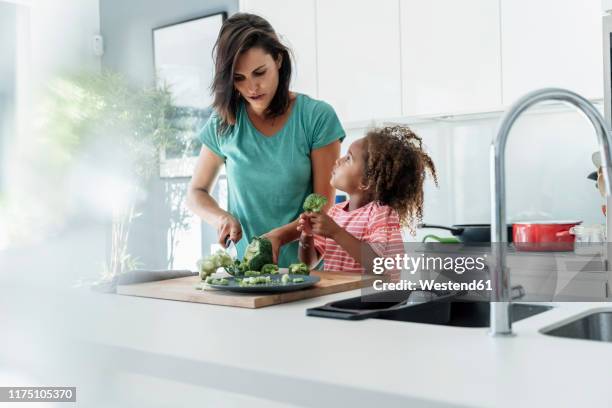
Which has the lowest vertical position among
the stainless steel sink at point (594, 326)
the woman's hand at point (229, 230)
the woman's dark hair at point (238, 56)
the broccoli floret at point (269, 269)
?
the stainless steel sink at point (594, 326)

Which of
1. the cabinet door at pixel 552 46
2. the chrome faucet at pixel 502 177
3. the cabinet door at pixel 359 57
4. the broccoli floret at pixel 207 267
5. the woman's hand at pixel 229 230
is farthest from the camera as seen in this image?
the cabinet door at pixel 359 57

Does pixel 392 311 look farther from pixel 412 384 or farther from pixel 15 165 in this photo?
pixel 15 165

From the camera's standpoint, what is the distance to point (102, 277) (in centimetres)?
492

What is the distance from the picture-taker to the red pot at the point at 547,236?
8.32 feet

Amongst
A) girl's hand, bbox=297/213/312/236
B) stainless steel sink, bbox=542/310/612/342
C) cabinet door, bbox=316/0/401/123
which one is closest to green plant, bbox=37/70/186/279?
cabinet door, bbox=316/0/401/123

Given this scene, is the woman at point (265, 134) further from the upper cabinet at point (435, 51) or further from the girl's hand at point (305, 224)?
the upper cabinet at point (435, 51)

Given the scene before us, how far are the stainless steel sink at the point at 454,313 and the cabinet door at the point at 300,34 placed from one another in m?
1.97

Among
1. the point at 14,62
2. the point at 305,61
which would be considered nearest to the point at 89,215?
the point at 14,62

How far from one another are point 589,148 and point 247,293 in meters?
1.96

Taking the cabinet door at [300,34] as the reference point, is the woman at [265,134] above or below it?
below

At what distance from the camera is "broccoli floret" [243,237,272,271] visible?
1646 mm

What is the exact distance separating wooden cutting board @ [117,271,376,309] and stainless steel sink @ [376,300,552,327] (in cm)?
26

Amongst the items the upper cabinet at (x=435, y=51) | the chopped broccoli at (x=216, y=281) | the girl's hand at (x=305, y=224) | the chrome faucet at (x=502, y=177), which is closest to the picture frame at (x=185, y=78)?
the upper cabinet at (x=435, y=51)

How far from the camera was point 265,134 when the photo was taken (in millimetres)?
2121
